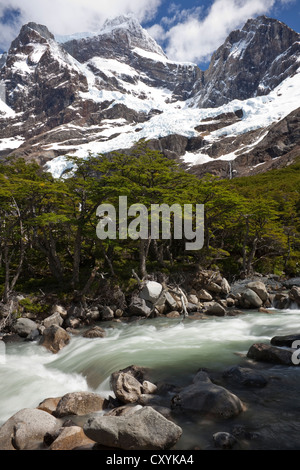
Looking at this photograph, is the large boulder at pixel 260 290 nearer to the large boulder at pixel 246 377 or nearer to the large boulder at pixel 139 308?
the large boulder at pixel 139 308

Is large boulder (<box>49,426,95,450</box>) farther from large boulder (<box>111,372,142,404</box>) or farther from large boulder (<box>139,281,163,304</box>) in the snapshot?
large boulder (<box>139,281,163,304</box>)

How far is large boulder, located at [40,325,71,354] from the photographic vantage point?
1062 centimetres

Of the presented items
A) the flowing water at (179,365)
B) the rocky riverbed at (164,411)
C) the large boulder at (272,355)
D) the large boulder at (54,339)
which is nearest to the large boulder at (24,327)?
the flowing water at (179,365)

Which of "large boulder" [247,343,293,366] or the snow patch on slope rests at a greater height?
the snow patch on slope

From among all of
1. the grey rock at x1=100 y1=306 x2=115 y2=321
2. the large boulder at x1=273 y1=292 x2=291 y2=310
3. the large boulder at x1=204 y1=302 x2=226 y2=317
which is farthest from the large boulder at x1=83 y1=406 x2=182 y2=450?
the large boulder at x1=273 y1=292 x2=291 y2=310

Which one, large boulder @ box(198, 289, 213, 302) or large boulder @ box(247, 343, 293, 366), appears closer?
large boulder @ box(247, 343, 293, 366)

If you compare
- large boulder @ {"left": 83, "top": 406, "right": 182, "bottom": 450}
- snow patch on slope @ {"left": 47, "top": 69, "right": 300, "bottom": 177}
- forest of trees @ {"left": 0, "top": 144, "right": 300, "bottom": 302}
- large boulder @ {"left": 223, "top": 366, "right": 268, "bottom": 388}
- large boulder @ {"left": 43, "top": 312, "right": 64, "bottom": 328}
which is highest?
snow patch on slope @ {"left": 47, "top": 69, "right": 300, "bottom": 177}

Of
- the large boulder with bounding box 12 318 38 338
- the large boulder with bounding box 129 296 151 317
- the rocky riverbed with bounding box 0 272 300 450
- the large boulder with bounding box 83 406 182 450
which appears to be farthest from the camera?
the large boulder with bounding box 129 296 151 317

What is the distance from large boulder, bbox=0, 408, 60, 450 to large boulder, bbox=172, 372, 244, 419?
7.95 ft

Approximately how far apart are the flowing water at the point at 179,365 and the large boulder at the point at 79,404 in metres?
0.74

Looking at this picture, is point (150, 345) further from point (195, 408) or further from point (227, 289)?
point (227, 289)

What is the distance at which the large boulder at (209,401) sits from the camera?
210 inches

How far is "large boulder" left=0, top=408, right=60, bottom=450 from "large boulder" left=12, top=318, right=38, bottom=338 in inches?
285

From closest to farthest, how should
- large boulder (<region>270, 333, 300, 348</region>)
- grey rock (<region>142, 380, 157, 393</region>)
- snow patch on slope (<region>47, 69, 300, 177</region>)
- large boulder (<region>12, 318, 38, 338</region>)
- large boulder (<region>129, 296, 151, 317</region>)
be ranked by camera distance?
grey rock (<region>142, 380, 157, 393</region>), large boulder (<region>270, 333, 300, 348</region>), large boulder (<region>12, 318, 38, 338</region>), large boulder (<region>129, 296, 151, 317</region>), snow patch on slope (<region>47, 69, 300, 177</region>)
